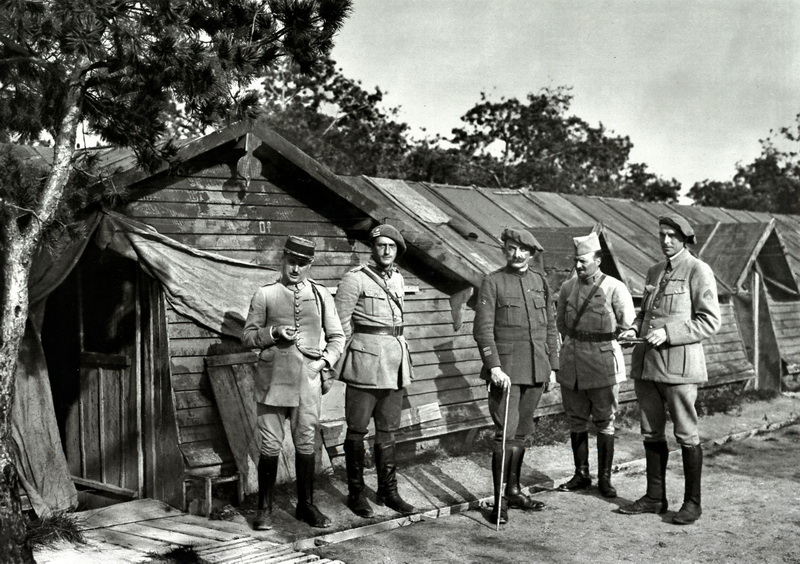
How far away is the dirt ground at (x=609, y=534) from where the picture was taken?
601 centimetres

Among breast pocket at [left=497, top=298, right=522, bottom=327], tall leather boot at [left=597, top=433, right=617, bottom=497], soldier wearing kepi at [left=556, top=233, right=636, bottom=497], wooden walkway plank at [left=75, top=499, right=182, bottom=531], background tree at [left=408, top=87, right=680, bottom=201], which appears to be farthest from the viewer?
background tree at [left=408, top=87, right=680, bottom=201]

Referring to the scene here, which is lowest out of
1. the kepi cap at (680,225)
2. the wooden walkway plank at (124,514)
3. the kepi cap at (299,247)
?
the wooden walkway plank at (124,514)

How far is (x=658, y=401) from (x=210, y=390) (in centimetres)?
364

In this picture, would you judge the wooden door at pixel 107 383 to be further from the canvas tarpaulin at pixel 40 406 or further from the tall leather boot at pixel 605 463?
the tall leather boot at pixel 605 463

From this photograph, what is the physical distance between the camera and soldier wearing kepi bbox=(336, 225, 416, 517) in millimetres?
6934

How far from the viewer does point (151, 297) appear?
774 cm

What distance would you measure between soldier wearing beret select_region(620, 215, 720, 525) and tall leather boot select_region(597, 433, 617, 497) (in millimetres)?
587

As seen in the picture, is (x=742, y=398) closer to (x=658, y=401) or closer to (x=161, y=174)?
(x=658, y=401)

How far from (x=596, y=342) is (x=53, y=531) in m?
4.42

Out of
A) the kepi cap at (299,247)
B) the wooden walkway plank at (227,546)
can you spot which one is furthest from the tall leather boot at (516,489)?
the kepi cap at (299,247)

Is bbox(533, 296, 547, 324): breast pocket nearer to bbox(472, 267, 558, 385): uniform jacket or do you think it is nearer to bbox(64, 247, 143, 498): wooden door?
bbox(472, 267, 558, 385): uniform jacket

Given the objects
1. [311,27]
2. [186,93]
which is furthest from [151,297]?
[311,27]

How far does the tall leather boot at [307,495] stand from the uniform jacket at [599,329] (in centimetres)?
238

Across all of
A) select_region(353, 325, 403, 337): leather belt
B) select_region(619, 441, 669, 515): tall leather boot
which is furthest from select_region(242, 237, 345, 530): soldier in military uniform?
select_region(619, 441, 669, 515): tall leather boot
